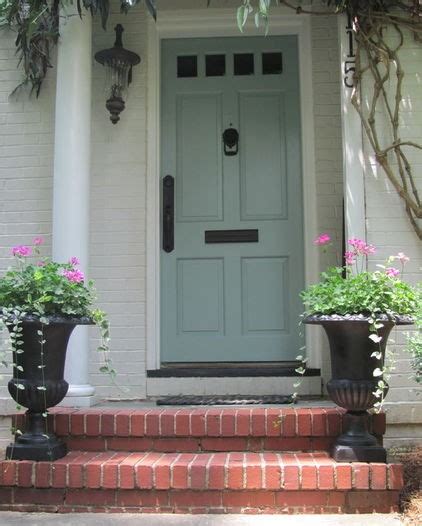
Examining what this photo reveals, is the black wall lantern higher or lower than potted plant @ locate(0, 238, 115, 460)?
higher

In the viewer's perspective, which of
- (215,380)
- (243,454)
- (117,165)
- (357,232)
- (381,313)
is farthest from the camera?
(117,165)

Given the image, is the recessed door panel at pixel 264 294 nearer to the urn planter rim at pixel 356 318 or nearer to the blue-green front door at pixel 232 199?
the blue-green front door at pixel 232 199

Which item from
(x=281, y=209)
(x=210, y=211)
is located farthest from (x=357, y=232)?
(x=210, y=211)

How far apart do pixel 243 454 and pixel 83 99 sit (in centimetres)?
227

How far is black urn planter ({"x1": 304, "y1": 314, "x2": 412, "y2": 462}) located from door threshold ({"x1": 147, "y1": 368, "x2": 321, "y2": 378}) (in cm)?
108

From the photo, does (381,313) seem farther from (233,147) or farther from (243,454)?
(233,147)

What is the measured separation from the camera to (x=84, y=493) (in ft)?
8.91

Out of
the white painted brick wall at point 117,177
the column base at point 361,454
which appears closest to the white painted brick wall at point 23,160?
the white painted brick wall at point 117,177

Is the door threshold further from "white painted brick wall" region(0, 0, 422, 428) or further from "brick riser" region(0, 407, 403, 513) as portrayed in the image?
"brick riser" region(0, 407, 403, 513)

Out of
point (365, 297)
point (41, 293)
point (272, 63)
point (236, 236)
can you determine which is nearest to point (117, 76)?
point (272, 63)

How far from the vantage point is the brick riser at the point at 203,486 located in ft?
8.71

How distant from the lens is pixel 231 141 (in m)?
4.21

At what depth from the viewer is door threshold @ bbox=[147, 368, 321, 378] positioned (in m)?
3.84

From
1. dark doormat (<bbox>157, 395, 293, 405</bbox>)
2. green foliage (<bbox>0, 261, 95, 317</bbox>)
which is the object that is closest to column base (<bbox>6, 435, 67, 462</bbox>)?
green foliage (<bbox>0, 261, 95, 317</bbox>)
